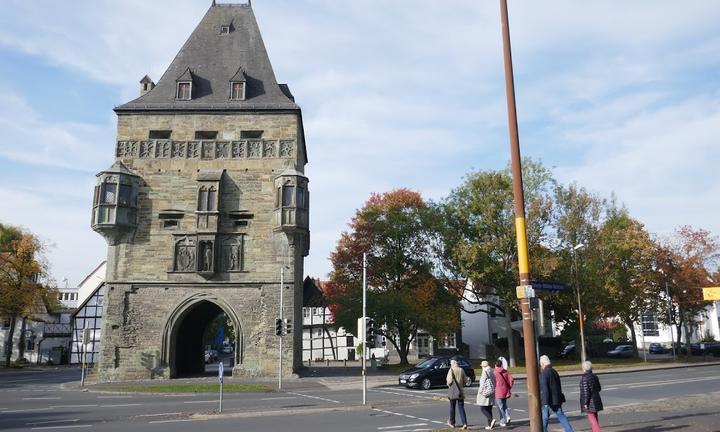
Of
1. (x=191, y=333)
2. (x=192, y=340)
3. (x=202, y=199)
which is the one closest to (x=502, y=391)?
(x=202, y=199)

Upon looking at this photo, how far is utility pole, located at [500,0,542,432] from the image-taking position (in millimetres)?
8820

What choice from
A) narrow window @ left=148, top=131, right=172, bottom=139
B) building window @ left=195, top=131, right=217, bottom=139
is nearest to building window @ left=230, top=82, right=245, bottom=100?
building window @ left=195, top=131, right=217, bottom=139

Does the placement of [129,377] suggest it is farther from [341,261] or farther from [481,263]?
[481,263]

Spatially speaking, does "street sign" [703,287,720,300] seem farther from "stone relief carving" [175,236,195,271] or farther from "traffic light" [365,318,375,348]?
"stone relief carving" [175,236,195,271]

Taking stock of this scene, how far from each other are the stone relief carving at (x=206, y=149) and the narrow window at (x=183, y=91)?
3.20m

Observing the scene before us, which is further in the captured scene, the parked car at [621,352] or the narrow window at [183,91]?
the parked car at [621,352]

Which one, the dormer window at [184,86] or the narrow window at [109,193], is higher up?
the dormer window at [184,86]

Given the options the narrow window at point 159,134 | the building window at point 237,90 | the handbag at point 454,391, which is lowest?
the handbag at point 454,391

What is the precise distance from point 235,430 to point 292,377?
1924 cm

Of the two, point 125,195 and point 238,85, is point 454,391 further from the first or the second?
point 238,85

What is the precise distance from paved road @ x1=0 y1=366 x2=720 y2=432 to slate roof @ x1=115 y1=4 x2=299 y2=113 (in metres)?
18.8

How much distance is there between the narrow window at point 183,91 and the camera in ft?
119

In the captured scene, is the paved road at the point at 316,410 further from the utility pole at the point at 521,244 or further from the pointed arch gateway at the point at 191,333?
the pointed arch gateway at the point at 191,333

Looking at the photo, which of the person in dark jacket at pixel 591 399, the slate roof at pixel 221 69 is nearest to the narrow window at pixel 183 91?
the slate roof at pixel 221 69
